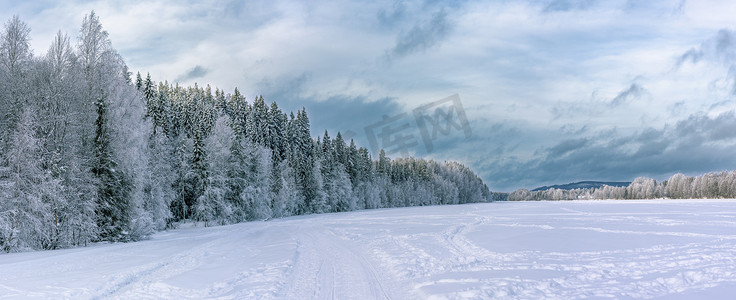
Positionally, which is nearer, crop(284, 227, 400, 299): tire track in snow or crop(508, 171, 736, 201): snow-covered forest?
crop(284, 227, 400, 299): tire track in snow

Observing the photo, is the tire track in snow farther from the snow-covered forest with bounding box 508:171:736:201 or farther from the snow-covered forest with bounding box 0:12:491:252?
the snow-covered forest with bounding box 508:171:736:201

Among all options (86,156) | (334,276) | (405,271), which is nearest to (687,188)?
(405,271)

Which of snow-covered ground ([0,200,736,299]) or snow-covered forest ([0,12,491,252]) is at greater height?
snow-covered forest ([0,12,491,252])

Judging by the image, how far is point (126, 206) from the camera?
27109 mm

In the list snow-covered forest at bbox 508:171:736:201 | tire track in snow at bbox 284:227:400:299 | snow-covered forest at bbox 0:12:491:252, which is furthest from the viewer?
snow-covered forest at bbox 508:171:736:201

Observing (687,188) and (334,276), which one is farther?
(687,188)

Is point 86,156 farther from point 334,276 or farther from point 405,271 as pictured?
point 405,271

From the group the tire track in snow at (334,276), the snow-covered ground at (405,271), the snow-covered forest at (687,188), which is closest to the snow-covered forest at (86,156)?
the snow-covered ground at (405,271)

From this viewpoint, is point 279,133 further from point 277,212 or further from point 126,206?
point 126,206

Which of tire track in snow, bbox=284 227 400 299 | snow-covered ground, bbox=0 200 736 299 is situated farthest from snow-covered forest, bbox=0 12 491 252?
tire track in snow, bbox=284 227 400 299

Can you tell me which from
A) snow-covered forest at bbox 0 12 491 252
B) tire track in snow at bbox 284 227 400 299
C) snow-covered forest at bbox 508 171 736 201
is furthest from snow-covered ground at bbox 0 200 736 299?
snow-covered forest at bbox 508 171 736 201

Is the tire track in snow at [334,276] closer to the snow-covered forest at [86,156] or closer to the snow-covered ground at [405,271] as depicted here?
the snow-covered ground at [405,271]

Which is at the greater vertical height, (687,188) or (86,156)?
(86,156)

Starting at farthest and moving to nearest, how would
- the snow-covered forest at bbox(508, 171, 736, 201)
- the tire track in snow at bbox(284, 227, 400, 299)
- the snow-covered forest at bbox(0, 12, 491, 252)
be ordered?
the snow-covered forest at bbox(508, 171, 736, 201), the snow-covered forest at bbox(0, 12, 491, 252), the tire track in snow at bbox(284, 227, 400, 299)
